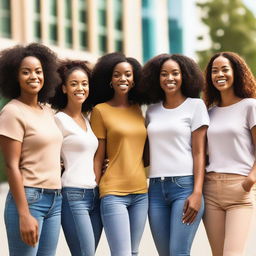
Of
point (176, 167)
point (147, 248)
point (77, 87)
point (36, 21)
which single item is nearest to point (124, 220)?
point (176, 167)

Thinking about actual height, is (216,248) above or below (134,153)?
below

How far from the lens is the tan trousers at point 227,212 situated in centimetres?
628

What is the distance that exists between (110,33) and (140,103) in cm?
2670

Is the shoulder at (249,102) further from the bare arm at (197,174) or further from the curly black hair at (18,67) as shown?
the curly black hair at (18,67)

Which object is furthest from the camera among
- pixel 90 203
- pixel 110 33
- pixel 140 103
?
pixel 110 33

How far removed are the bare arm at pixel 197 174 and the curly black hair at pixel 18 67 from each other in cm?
121

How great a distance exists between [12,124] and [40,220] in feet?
2.38

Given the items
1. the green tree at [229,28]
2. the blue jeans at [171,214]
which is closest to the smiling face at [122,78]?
the blue jeans at [171,214]

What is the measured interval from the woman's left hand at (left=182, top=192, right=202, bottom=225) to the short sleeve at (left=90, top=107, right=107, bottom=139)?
859 millimetres

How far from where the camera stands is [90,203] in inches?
248

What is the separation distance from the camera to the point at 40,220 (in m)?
5.80

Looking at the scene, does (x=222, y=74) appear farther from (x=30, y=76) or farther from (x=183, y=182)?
(x=30, y=76)

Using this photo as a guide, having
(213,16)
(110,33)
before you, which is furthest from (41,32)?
(213,16)

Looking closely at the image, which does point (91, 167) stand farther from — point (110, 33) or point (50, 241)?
point (110, 33)
